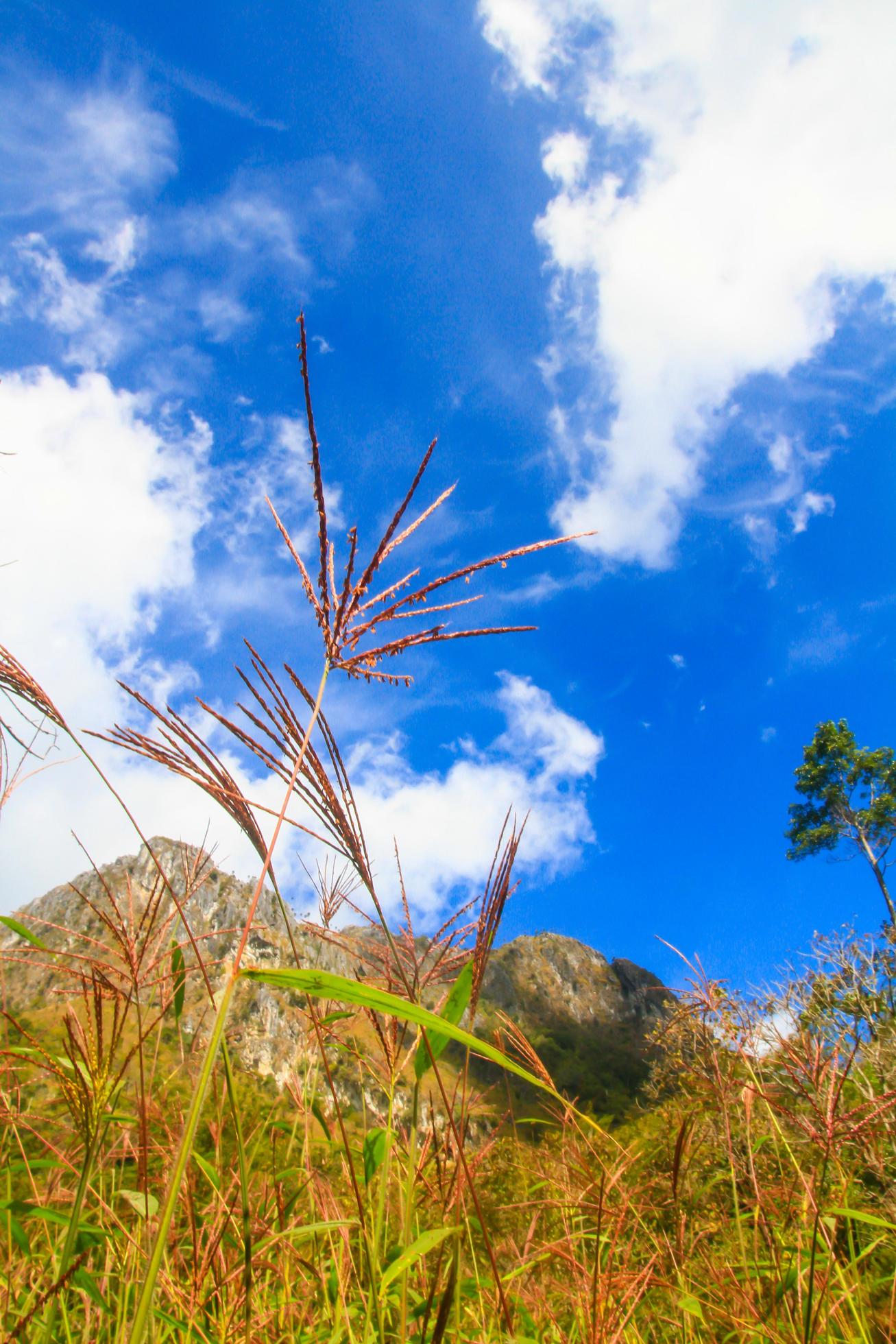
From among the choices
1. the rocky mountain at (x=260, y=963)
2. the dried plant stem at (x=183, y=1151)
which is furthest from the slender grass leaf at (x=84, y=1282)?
the dried plant stem at (x=183, y=1151)

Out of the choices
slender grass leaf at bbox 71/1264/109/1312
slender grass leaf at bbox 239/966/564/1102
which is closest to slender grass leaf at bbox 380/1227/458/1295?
slender grass leaf at bbox 239/966/564/1102

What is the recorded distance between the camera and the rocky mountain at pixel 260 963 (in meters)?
1.41

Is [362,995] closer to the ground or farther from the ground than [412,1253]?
farther from the ground

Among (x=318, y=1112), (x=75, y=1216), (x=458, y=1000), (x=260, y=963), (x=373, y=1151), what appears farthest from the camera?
(x=318, y=1112)

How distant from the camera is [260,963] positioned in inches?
53.4

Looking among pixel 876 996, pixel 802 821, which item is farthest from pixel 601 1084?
pixel 876 996

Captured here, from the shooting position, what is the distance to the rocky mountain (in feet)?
4.62

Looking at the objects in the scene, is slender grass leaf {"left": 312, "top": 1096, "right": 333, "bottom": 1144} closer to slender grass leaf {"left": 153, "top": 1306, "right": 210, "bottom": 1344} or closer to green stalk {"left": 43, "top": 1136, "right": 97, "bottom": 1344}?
slender grass leaf {"left": 153, "top": 1306, "right": 210, "bottom": 1344}

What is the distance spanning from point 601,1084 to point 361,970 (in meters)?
92.5

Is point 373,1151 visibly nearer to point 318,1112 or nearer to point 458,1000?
point 318,1112

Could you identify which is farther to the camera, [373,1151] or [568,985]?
[568,985]

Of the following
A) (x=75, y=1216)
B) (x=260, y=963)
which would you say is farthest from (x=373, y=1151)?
(x=75, y=1216)

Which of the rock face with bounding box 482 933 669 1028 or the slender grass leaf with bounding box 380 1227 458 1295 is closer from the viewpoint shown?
the slender grass leaf with bounding box 380 1227 458 1295

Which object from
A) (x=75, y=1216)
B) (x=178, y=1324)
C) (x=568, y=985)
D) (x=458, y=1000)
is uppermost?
(x=568, y=985)
